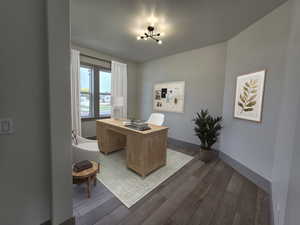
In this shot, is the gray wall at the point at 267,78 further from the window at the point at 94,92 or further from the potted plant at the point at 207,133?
the window at the point at 94,92

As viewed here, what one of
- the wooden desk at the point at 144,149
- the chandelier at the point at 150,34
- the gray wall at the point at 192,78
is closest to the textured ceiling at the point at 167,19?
the chandelier at the point at 150,34

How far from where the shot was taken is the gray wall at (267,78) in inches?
70.9

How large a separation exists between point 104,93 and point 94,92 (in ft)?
1.14

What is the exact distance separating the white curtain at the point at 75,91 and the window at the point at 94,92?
0.33 m

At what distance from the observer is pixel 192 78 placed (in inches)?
139

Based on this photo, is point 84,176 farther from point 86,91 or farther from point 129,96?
point 129,96

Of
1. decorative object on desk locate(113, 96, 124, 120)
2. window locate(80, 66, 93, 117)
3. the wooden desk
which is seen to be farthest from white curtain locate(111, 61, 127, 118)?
the wooden desk

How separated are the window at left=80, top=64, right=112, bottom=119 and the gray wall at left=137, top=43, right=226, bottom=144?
1569mm

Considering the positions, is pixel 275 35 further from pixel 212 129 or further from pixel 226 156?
pixel 226 156

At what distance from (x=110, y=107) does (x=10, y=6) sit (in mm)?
3558

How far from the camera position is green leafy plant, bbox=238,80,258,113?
7.05 ft

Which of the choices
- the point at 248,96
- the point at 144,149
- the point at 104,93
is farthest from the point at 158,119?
the point at 104,93

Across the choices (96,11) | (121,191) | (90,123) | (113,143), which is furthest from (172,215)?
(90,123)

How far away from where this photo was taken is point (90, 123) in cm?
399
